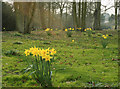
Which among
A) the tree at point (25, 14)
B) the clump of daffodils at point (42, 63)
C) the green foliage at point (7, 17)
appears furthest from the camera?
the green foliage at point (7, 17)

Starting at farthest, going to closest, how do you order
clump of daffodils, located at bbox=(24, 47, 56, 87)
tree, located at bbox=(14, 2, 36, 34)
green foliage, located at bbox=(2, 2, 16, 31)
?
green foliage, located at bbox=(2, 2, 16, 31) → tree, located at bbox=(14, 2, 36, 34) → clump of daffodils, located at bbox=(24, 47, 56, 87)

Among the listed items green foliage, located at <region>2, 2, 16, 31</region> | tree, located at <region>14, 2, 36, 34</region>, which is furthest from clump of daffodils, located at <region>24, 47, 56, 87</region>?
green foliage, located at <region>2, 2, 16, 31</region>

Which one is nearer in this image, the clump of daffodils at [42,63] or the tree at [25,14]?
the clump of daffodils at [42,63]

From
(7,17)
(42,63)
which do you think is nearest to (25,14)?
(7,17)

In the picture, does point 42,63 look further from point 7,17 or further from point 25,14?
point 7,17

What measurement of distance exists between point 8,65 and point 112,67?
128 inches

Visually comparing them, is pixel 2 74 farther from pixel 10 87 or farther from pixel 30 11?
pixel 30 11

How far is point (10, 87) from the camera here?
3.06 metres

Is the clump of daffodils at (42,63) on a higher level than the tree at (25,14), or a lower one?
lower

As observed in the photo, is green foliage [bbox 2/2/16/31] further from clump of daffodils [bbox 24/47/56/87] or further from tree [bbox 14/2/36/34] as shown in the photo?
clump of daffodils [bbox 24/47/56/87]

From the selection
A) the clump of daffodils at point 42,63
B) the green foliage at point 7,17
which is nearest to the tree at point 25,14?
the green foliage at point 7,17

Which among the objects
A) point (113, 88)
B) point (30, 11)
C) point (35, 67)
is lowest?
point (113, 88)

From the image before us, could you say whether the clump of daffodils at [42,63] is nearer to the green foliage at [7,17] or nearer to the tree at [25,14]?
the tree at [25,14]

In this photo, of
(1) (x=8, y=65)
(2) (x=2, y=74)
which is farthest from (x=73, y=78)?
(1) (x=8, y=65)
